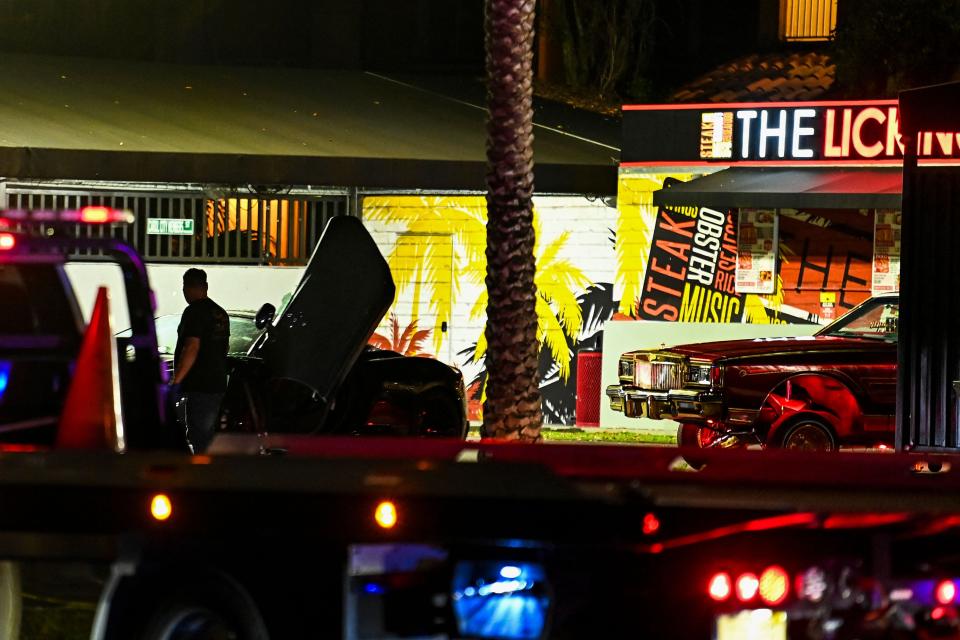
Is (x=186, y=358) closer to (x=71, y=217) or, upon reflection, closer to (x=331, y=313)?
(x=331, y=313)

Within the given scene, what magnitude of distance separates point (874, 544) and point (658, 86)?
1968 centimetres

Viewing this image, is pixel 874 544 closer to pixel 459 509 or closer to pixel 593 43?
pixel 459 509

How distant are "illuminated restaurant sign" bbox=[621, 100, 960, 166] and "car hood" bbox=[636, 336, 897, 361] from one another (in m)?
4.20

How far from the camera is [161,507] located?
4.26m

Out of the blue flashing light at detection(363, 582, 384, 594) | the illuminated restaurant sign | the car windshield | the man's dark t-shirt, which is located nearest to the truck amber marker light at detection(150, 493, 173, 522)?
the blue flashing light at detection(363, 582, 384, 594)

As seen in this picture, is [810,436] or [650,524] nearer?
[650,524]

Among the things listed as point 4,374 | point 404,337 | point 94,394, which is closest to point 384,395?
point 4,374

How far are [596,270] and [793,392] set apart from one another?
5.81 m

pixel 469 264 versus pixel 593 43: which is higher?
pixel 593 43

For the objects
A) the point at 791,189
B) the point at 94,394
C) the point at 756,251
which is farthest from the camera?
the point at 756,251

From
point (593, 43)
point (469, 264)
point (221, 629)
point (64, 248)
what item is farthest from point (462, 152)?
point (221, 629)

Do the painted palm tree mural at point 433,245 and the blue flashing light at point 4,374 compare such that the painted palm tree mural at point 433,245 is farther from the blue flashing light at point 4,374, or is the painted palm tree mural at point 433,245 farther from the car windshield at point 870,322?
the blue flashing light at point 4,374

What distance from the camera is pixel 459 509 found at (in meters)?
4.16

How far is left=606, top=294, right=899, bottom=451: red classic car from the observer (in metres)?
13.0
